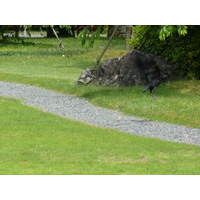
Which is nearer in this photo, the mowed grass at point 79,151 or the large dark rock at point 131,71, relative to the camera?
the mowed grass at point 79,151

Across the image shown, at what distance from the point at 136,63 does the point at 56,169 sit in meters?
12.0

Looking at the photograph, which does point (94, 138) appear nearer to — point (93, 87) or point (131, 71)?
point (93, 87)

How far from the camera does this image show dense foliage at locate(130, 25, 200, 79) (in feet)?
66.2

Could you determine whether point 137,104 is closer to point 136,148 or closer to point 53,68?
point 136,148

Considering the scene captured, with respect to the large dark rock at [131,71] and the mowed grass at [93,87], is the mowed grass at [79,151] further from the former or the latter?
the large dark rock at [131,71]

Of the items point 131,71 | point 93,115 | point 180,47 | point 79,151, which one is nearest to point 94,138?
point 79,151

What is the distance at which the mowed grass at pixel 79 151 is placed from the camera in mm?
8945

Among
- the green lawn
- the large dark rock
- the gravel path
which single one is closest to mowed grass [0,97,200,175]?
the green lawn

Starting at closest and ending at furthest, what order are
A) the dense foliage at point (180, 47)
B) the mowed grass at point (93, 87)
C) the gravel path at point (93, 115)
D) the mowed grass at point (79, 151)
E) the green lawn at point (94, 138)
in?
the mowed grass at point (79, 151), the green lawn at point (94, 138), the gravel path at point (93, 115), the mowed grass at point (93, 87), the dense foliage at point (180, 47)

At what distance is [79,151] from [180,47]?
1047cm

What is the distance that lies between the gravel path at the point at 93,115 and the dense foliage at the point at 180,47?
13.3 ft

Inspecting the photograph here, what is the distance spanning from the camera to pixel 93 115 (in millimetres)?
15477

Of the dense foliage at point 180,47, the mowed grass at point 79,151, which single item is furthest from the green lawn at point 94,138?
the dense foliage at point 180,47

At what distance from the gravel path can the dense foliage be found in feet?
13.3
